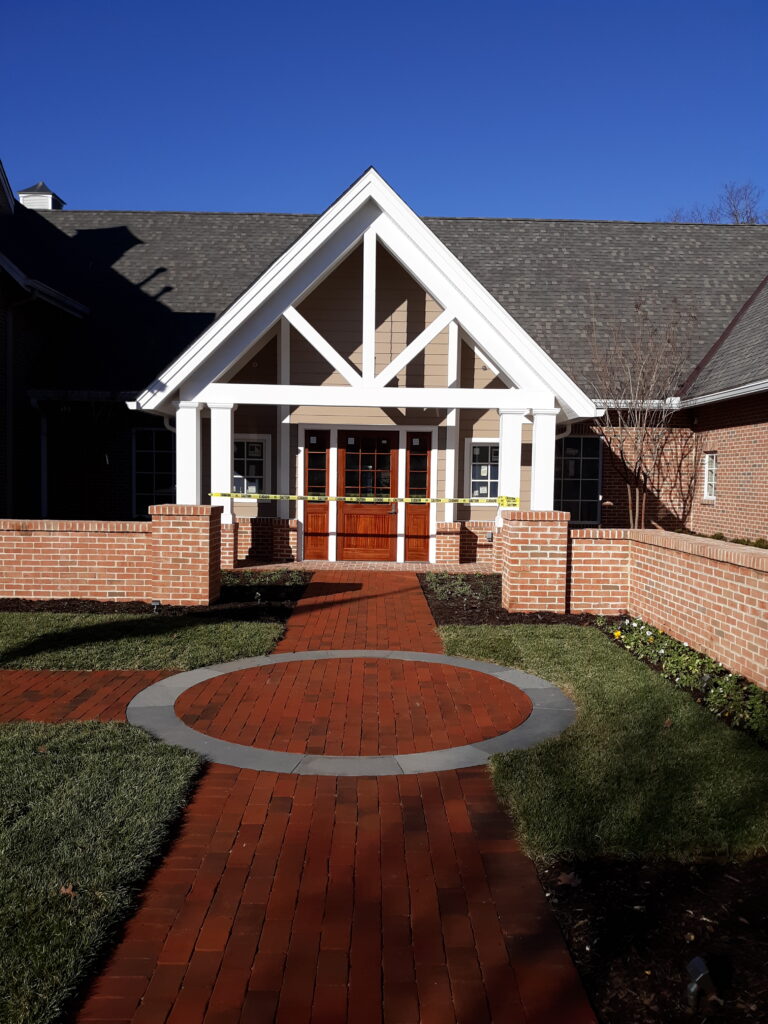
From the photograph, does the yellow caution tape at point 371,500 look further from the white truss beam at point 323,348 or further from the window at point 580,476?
the white truss beam at point 323,348

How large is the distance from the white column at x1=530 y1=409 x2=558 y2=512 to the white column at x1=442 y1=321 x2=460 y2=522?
243 cm

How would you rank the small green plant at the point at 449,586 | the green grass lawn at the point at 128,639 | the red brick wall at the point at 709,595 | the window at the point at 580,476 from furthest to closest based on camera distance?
the window at the point at 580,476 → the small green plant at the point at 449,586 → the green grass lawn at the point at 128,639 → the red brick wall at the point at 709,595

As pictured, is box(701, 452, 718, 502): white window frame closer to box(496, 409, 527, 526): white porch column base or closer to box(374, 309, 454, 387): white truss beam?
box(496, 409, 527, 526): white porch column base

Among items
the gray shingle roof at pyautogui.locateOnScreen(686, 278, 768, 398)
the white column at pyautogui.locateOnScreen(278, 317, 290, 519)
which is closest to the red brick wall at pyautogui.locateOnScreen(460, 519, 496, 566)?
the white column at pyautogui.locateOnScreen(278, 317, 290, 519)

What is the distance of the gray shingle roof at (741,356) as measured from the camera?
13516 millimetres

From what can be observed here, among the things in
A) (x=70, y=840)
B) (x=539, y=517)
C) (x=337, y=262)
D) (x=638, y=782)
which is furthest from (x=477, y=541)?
(x=70, y=840)

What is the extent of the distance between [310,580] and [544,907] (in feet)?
29.8

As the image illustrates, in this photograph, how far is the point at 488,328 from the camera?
1196 centimetres

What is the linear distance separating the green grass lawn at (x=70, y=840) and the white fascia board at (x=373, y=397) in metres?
7.48

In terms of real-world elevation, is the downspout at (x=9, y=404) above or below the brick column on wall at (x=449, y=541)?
above

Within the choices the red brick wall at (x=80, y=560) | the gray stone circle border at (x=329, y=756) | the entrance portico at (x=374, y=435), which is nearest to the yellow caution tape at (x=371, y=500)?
the entrance portico at (x=374, y=435)

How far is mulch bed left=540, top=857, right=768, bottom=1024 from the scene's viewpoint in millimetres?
2826

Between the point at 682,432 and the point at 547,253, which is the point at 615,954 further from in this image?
the point at 547,253

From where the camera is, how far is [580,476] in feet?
52.9
